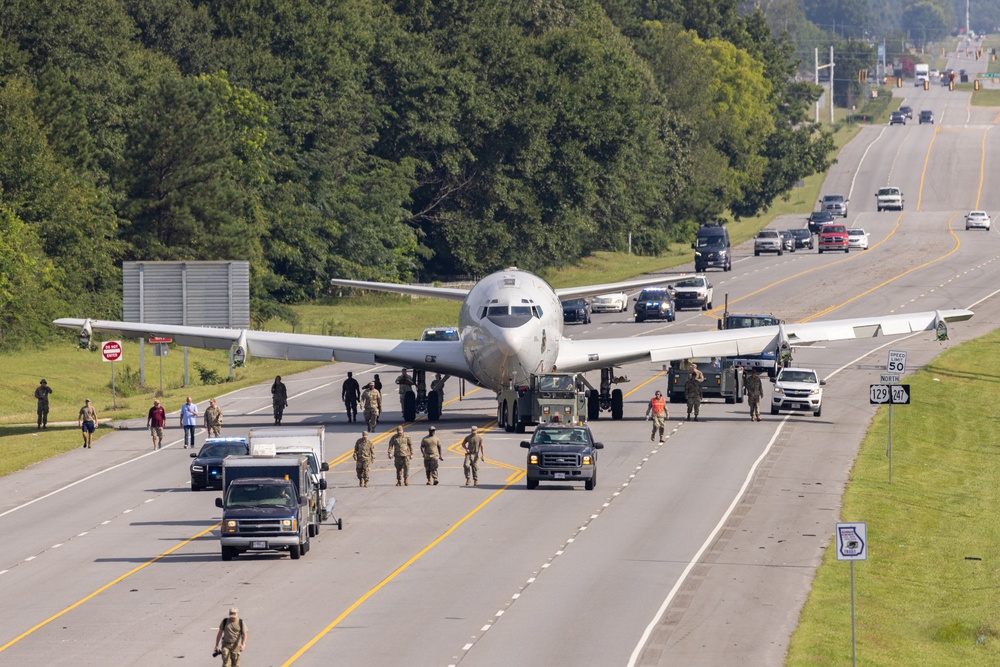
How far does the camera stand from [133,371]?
275ft

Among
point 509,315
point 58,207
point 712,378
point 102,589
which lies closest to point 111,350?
point 509,315

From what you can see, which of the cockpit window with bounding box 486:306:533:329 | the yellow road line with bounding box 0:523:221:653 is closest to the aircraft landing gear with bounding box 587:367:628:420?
the cockpit window with bounding box 486:306:533:329

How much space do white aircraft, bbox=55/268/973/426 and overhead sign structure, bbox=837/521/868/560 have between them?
2695 centimetres

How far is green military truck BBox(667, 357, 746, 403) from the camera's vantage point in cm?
6650

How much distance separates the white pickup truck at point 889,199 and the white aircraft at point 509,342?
10623 centimetres

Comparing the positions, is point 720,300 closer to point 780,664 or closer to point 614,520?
point 614,520

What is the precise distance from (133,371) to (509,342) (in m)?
34.2

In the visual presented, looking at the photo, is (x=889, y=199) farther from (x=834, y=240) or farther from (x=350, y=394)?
(x=350, y=394)

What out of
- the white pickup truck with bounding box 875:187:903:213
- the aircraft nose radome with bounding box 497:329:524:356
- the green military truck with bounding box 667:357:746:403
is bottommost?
the green military truck with bounding box 667:357:746:403

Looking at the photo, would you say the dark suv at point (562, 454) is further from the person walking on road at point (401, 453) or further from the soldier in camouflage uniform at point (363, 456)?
the soldier in camouflage uniform at point (363, 456)

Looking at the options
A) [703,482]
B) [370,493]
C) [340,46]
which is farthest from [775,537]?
[340,46]

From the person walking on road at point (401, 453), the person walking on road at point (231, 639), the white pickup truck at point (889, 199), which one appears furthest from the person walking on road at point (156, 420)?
the white pickup truck at point (889, 199)

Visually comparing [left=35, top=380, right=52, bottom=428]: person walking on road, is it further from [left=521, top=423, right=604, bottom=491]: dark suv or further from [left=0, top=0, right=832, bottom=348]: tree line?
[left=521, top=423, right=604, bottom=491]: dark suv

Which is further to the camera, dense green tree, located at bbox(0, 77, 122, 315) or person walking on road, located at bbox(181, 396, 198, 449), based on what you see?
dense green tree, located at bbox(0, 77, 122, 315)
